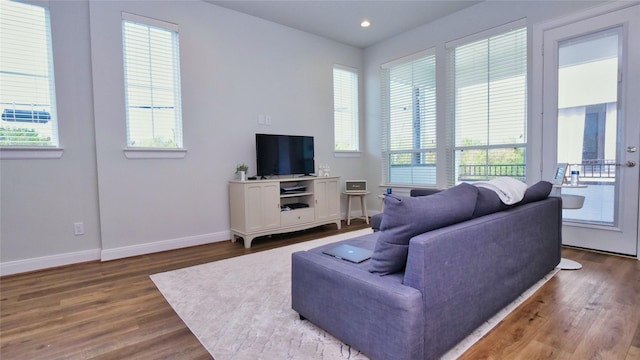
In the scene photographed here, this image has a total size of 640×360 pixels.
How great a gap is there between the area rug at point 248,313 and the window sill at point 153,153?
4.40 feet

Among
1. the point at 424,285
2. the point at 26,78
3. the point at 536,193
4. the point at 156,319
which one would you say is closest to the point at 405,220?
the point at 424,285

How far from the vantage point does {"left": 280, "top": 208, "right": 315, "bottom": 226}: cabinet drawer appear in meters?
3.97

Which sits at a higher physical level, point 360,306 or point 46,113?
point 46,113

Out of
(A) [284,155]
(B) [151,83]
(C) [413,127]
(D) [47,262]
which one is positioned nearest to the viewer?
(D) [47,262]

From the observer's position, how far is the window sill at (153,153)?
10.8 ft

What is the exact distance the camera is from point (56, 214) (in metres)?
3.00

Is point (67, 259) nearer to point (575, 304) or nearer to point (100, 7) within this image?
point (100, 7)

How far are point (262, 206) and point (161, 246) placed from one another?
3.90ft

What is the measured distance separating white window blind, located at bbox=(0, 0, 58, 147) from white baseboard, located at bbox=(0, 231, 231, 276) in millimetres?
1079

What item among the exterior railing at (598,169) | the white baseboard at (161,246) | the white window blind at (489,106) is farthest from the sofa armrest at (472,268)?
the white baseboard at (161,246)

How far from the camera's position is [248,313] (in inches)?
79.0

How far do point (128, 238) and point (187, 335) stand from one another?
2028mm

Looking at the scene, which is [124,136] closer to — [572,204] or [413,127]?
[413,127]

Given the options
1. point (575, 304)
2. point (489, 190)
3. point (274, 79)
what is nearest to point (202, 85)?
point (274, 79)
